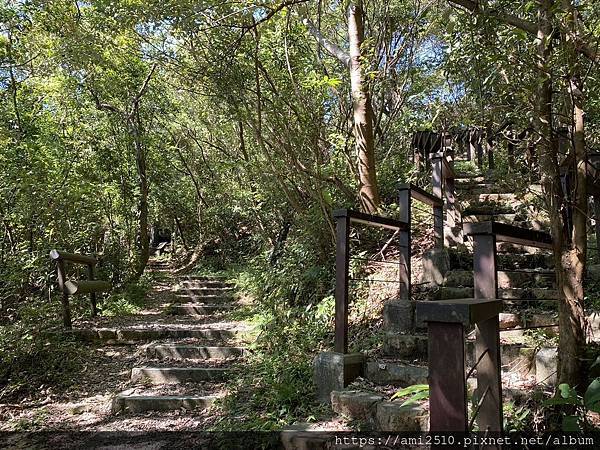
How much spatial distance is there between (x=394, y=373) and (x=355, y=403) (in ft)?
1.53

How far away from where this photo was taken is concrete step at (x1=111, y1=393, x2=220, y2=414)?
13.3ft

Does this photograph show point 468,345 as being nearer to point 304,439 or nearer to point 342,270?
point 342,270

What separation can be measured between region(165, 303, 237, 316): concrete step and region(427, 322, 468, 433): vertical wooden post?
249 inches

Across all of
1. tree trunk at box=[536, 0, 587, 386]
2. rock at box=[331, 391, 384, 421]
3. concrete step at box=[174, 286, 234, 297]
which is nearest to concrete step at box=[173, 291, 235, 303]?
concrete step at box=[174, 286, 234, 297]

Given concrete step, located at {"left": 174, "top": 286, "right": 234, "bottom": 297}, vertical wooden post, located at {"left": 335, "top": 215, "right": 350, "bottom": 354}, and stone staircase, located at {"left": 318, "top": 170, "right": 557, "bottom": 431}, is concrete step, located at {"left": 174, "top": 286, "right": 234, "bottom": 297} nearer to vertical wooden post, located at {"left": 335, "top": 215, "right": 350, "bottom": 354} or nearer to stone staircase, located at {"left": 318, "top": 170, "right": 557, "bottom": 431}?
stone staircase, located at {"left": 318, "top": 170, "right": 557, "bottom": 431}

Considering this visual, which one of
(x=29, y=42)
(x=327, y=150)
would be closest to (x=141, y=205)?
(x=29, y=42)

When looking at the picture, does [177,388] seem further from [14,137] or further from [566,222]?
[14,137]

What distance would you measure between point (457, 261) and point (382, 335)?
1.33 m

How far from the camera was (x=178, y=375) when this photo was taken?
15.3 feet

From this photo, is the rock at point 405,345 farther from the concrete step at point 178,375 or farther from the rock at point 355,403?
the concrete step at point 178,375

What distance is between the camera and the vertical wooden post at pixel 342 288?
3652 millimetres

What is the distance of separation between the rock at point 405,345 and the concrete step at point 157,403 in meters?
1.65

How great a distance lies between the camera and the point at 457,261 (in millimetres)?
4867

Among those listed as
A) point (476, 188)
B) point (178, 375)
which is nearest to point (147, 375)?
point (178, 375)
